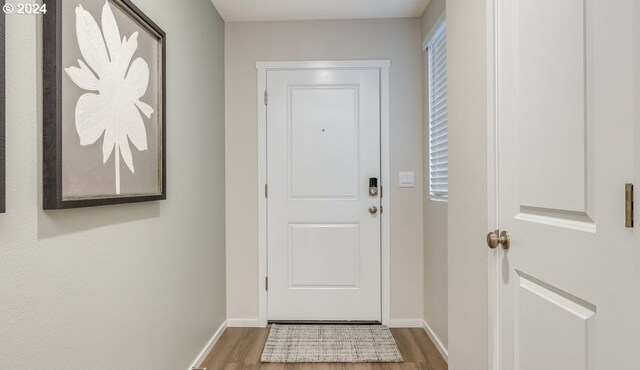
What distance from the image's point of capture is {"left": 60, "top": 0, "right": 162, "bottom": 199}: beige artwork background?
3.58 ft

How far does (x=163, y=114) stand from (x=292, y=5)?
1.42m

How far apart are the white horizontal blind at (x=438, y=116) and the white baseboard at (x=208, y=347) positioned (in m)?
1.84

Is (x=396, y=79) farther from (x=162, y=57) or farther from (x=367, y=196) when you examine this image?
(x=162, y=57)

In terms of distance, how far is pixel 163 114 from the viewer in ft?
5.65

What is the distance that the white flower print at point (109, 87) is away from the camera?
117cm

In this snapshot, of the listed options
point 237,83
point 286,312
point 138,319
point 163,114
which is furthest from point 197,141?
point 286,312

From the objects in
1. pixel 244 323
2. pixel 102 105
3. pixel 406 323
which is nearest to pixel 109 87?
pixel 102 105

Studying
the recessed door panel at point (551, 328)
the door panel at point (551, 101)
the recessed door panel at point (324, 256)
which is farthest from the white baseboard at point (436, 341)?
the door panel at point (551, 101)

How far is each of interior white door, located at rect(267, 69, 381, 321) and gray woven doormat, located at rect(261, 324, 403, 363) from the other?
0.47 feet

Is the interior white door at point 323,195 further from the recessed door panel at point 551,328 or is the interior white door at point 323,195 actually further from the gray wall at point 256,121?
the recessed door panel at point 551,328

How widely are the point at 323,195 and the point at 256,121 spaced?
80 cm

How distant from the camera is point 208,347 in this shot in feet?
8.01

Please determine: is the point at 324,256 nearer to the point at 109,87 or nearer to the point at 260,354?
the point at 260,354

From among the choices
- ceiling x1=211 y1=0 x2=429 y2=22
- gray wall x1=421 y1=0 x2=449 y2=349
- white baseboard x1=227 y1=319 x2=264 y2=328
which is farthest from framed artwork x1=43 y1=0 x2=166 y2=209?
gray wall x1=421 y1=0 x2=449 y2=349
